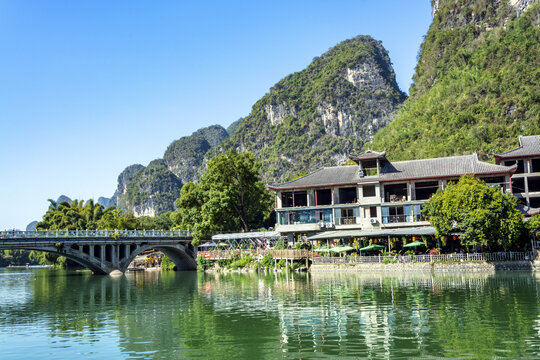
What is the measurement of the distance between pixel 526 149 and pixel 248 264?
37428 mm

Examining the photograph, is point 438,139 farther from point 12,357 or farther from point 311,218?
point 12,357

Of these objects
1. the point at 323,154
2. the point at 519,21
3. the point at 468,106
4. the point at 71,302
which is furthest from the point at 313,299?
the point at 323,154

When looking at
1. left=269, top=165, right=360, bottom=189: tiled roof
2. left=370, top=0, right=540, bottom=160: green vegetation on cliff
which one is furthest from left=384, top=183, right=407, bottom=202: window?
left=370, top=0, right=540, bottom=160: green vegetation on cliff

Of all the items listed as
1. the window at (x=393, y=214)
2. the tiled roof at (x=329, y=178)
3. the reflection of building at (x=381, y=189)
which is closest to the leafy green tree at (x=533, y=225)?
the reflection of building at (x=381, y=189)

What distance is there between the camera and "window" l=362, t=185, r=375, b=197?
6125cm

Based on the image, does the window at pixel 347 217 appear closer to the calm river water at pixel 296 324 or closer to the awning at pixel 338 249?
the awning at pixel 338 249

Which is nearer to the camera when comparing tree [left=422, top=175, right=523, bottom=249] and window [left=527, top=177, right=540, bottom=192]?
tree [left=422, top=175, right=523, bottom=249]

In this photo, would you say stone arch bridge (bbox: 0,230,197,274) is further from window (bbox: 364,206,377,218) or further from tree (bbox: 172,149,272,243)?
window (bbox: 364,206,377,218)

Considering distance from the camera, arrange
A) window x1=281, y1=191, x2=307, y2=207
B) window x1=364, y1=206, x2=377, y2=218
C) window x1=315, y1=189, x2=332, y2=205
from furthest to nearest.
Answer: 1. window x1=281, y1=191, x2=307, y2=207
2. window x1=315, y1=189, x2=332, y2=205
3. window x1=364, y1=206, x2=377, y2=218

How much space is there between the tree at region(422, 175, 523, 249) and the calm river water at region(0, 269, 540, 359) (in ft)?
28.0

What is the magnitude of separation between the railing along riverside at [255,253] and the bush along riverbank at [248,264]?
493mm

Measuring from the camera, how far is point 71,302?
35656 millimetres

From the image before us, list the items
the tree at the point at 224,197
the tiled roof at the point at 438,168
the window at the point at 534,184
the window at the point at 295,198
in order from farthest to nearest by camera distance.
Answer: the tree at the point at 224,197 → the window at the point at 295,198 → the window at the point at 534,184 → the tiled roof at the point at 438,168

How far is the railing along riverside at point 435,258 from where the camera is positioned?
45500 mm
